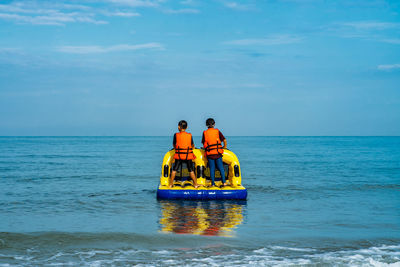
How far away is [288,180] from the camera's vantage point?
1627 cm

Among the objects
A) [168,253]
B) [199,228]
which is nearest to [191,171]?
[199,228]

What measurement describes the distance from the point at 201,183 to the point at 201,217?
2278 millimetres

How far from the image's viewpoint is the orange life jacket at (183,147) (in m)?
10.9

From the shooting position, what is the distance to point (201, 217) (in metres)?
9.04

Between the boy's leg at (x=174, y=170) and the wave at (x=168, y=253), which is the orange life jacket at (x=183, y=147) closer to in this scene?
the boy's leg at (x=174, y=170)

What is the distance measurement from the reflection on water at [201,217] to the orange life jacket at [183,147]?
1.13m

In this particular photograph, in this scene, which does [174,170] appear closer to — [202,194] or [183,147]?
[183,147]

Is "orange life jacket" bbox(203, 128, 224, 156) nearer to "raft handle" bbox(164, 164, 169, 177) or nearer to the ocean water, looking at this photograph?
"raft handle" bbox(164, 164, 169, 177)

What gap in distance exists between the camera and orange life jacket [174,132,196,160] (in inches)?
431

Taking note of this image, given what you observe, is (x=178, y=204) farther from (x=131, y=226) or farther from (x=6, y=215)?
(x=6, y=215)


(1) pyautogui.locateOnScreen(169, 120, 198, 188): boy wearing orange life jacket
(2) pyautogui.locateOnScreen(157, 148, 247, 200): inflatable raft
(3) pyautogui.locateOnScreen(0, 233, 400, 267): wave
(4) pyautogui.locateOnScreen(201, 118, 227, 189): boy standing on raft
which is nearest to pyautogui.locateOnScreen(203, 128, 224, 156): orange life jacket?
(4) pyautogui.locateOnScreen(201, 118, 227, 189): boy standing on raft

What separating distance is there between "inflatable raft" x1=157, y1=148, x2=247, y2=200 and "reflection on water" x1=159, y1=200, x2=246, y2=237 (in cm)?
19

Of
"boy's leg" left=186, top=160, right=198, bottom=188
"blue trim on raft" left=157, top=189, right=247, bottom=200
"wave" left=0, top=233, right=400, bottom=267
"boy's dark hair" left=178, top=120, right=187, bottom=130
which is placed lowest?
"wave" left=0, top=233, right=400, bottom=267

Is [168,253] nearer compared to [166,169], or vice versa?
[168,253]
